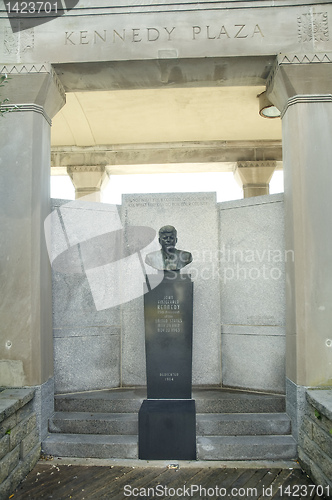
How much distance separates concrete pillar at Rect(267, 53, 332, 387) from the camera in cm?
418

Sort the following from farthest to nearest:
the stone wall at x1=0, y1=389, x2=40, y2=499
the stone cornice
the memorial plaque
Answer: the stone cornice → the memorial plaque → the stone wall at x1=0, y1=389, x2=40, y2=499

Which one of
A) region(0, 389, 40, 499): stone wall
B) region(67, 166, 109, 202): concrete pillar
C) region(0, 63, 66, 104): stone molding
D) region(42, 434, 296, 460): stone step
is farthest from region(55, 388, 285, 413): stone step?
region(67, 166, 109, 202): concrete pillar

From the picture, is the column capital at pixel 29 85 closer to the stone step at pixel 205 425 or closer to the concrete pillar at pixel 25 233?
the concrete pillar at pixel 25 233

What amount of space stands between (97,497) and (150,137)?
6.99 meters

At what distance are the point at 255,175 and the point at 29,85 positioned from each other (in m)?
5.69

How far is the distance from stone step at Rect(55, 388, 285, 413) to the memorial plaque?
279 mm

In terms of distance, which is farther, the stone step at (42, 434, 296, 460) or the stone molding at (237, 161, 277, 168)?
the stone molding at (237, 161, 277, 168)

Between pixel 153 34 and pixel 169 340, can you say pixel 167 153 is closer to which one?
pixel 153 34

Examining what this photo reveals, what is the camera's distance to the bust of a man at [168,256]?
4.59 metres

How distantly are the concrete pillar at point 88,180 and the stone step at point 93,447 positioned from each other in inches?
227

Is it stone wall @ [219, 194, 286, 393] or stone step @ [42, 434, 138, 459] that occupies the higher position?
stone wall @ [219, 194, 286, 393]

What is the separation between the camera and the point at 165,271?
4629 millimetres

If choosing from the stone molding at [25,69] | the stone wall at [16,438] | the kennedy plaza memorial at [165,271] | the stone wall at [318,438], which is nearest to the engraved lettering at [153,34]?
the kennedy plaza memorial at [165,271]

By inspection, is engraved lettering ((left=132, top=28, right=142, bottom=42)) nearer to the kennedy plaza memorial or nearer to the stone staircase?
the kennedy plaza memorial
